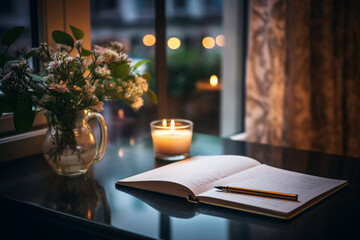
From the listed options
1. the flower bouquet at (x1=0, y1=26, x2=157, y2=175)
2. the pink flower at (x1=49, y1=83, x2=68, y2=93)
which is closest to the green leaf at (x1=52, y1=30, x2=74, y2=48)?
the flower bouquet at (x1=0, y1=26, x2=157, y2=175)

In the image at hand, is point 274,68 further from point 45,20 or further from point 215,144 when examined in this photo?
point 45,20

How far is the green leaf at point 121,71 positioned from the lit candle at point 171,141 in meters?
0.17

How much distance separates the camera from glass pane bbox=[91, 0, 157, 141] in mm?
1760

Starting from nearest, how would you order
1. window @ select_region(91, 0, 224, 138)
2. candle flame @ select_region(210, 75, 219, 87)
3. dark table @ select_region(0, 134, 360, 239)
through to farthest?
dark table @ select_region(0, 134, 360, 239)
window @ select_region(91, 0, 224, 138)
candle flame @ select_region(210, 75, 219, 87)

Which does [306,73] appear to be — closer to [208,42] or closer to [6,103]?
[208,42]

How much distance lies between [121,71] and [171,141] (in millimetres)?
242

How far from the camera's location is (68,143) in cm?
102

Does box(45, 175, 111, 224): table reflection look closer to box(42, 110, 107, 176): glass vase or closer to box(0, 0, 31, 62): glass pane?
box(42, 110, 107, 176): glass vase

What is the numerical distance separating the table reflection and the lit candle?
9.4 inches

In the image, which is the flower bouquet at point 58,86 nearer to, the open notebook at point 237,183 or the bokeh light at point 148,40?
the open notebook at point 237,183

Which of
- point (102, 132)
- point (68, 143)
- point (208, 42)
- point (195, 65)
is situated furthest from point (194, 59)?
point (68, 143)

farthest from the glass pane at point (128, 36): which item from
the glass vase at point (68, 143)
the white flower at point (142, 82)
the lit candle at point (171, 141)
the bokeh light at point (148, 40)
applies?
the glass vase at point (68, 143)

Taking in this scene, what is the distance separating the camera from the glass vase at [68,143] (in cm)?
102

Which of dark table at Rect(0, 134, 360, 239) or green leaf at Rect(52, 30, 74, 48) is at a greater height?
green leaf at Rect(52, 30, 74, 48)
